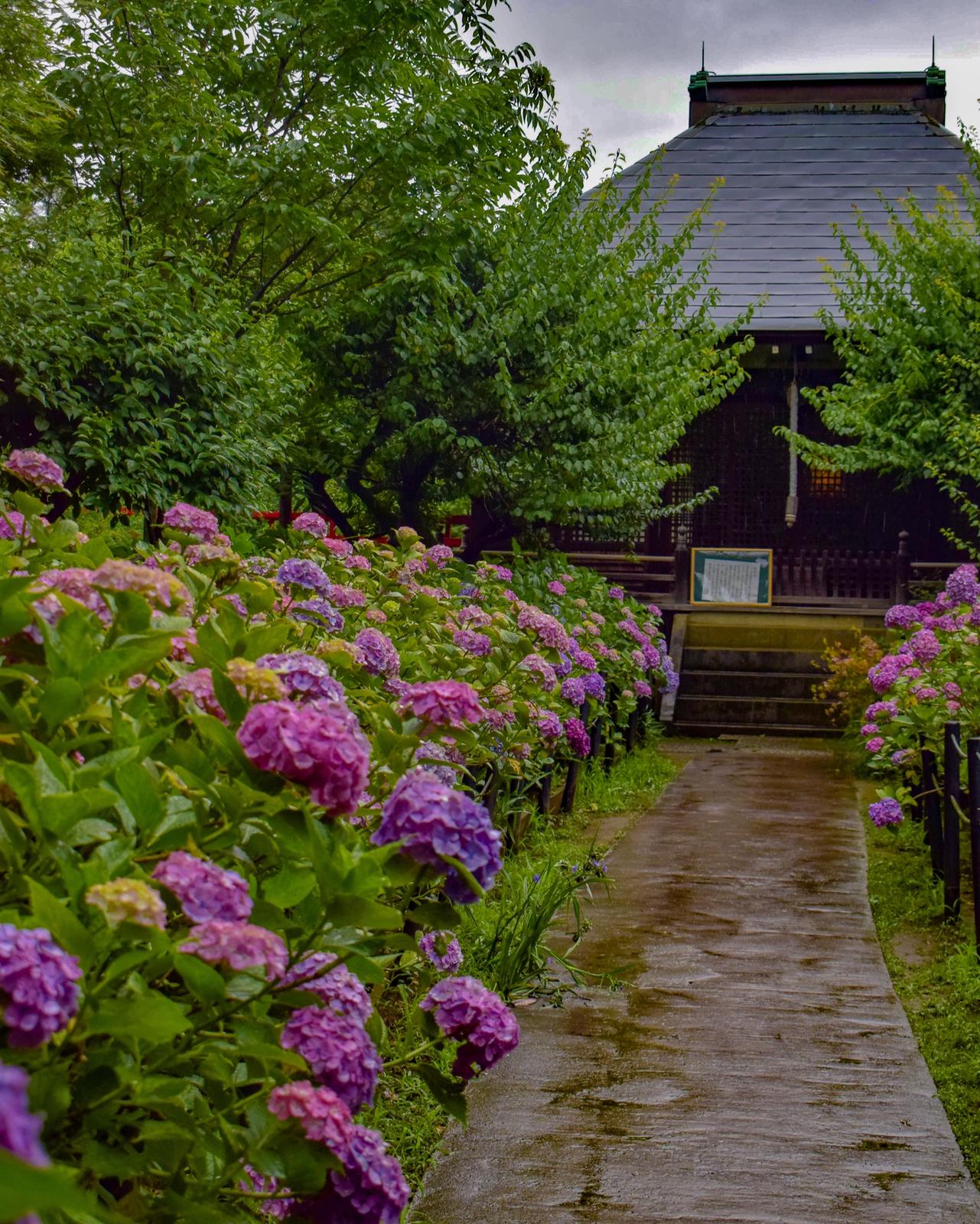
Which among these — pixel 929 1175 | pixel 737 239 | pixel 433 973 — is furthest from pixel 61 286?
pixel 737 239

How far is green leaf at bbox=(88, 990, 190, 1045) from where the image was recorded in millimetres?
1230

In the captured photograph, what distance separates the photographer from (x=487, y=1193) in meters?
2.63

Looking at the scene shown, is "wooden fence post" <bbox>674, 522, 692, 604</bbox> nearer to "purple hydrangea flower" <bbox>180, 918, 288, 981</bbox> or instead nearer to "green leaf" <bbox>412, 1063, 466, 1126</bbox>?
"green leaf" <bbox>412, 1063, 466, 1126</bbox>

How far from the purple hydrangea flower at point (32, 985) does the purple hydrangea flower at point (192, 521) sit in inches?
86.4

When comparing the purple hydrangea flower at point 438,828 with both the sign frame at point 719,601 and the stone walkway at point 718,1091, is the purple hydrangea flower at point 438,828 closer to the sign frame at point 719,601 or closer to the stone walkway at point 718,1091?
the stone walkway at point 718,1091

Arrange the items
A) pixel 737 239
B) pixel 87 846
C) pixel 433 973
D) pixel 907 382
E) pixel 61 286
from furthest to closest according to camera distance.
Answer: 1. pixel 737 239
2. pixel 907 382
3. pixel 61 286
4. pixel 433 973
5. pixel 87 846

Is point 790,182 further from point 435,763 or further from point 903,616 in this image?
point 435,763

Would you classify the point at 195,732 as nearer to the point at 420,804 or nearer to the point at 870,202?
the point at 420,804

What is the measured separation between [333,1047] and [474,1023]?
22.7 inches

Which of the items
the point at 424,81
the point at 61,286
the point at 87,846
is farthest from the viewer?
the point at 424,81

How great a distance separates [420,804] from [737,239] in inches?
670

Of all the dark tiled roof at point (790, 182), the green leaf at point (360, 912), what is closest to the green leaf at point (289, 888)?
the green leaf at point (360, 912)

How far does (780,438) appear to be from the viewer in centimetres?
1634

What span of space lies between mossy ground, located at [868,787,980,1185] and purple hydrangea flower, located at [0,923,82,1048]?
7.75 feet
